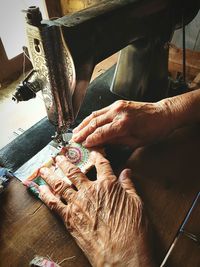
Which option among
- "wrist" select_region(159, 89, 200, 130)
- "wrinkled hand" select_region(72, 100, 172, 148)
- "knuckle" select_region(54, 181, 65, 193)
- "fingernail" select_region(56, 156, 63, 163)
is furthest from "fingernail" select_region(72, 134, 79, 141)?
"wrist" select_region(159, 89, 200, 130)

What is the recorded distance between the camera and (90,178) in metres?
0.92

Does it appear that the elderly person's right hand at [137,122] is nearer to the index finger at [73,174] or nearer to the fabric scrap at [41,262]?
the index finger at [73,174]

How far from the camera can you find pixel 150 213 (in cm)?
82

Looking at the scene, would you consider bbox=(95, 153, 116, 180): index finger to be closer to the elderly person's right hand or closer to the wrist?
the elderly person's right hand

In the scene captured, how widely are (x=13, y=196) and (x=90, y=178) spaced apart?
288mm

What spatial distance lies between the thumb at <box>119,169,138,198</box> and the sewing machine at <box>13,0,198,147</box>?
0.28 metres

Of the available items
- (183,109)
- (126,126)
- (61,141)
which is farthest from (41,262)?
(183,109)

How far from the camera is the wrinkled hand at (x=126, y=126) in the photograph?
98cm

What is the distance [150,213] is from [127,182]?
0.42ft

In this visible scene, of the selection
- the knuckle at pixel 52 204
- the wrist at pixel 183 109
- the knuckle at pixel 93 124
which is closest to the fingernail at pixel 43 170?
the knuckle at pixel 52 204

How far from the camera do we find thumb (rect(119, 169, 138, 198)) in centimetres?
83

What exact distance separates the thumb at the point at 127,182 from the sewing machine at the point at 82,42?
28cm

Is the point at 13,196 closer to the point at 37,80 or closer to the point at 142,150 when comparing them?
the point at 37,80

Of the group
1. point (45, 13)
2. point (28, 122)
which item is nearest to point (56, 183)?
point (28, 122)
